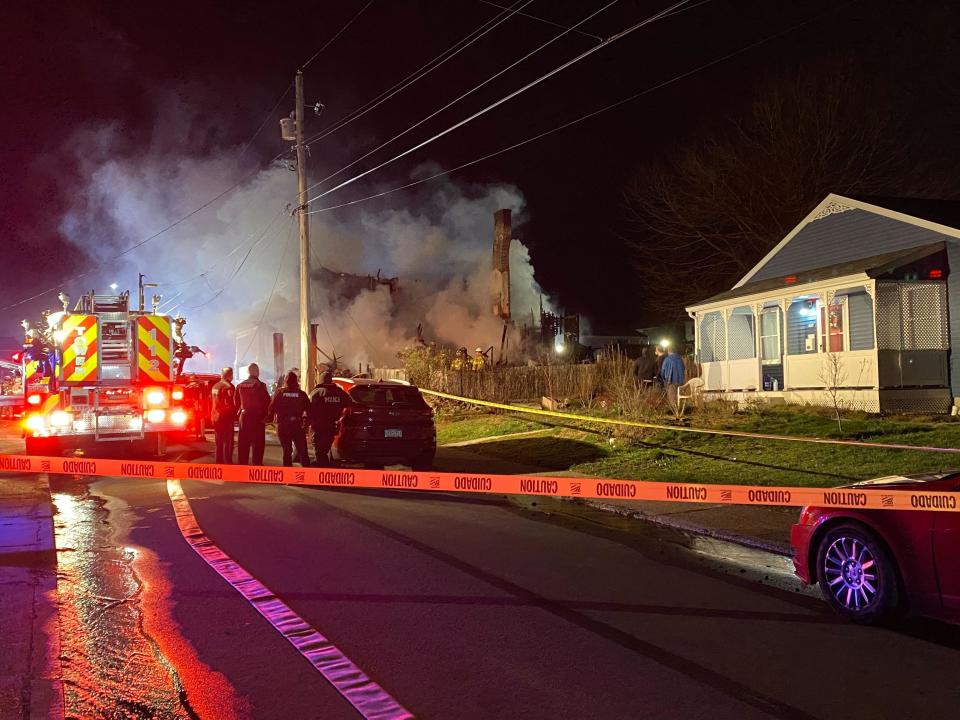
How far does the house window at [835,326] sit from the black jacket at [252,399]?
1232 cm

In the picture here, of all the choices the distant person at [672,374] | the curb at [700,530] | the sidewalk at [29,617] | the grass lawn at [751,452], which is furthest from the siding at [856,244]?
the sidewalk at [29,617]

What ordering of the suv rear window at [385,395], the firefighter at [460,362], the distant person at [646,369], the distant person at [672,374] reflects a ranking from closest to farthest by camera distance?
the suv rear window at [385,395] → the distant person at [672,374] → the distant person at [646,369] → the firefighter at [460,362]

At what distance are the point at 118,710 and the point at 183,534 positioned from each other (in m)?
4.36

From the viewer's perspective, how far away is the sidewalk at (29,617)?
4012mm

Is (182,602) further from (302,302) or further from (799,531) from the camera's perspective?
(302,302)

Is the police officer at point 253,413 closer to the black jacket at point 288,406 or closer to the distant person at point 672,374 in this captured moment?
the black jacket at point 288,406

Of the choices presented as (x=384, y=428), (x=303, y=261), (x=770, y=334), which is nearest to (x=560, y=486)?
(x=384, y=428)

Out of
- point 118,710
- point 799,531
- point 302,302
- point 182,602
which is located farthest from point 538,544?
point 302,302

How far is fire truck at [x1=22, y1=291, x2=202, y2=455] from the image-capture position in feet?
39.9

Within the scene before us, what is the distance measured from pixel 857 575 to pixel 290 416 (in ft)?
27.5

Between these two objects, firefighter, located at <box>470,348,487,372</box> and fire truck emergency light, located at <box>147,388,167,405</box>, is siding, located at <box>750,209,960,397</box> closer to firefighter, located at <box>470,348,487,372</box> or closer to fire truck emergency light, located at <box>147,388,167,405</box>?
firefighter, located at <box>470,348,487,372</box>

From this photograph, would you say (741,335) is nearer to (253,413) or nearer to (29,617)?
(253,413)

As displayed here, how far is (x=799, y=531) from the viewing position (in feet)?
19.0

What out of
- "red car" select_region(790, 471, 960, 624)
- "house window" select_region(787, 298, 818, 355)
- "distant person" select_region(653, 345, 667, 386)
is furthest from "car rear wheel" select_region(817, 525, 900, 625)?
"house window" select_region(787, 298, 818, 355)
